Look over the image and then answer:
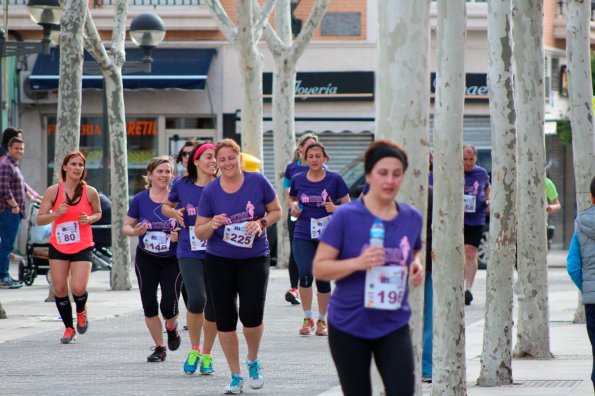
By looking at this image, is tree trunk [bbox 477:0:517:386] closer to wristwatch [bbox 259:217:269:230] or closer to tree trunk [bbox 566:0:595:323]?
wristwatch [bbox 259:217:269:230]

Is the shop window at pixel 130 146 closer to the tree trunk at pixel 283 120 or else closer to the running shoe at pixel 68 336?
the tree trunk at pixel 283 120

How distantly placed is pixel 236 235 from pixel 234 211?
18 centimetres

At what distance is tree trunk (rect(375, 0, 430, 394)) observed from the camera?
8016mm

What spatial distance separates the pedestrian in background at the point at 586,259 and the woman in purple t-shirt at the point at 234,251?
2.40 metres

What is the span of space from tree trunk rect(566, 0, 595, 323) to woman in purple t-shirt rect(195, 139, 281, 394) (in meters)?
5.43

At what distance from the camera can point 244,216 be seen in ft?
35.3

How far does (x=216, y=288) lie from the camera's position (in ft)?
35.3

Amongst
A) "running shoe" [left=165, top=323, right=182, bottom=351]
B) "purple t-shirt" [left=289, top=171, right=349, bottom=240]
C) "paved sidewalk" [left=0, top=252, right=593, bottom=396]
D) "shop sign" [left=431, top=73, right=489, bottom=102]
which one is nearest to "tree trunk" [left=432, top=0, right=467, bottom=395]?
"paved sidewalk" [left=0, top=252, right=593, bottom=396]

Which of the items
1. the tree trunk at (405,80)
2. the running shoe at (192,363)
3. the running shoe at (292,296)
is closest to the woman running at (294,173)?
the running shoe at (292,296)

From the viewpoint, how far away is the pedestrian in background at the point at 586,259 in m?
9.28

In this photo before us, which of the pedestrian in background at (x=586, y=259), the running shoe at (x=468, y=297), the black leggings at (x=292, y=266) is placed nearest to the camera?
the pedestrian in background at (x=586, y=259)

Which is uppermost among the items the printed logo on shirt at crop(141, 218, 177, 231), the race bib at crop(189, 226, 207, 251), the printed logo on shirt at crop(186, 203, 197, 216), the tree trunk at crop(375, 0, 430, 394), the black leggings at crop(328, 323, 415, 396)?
the tree trunk at crop(375, 0, 430, 394)

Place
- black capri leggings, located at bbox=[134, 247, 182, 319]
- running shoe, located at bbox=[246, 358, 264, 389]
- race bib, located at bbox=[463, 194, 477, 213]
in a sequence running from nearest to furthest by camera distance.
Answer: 1. running shoe, located at bbox=[246, 358, 264, 389]
2. black capri leggings, located at bbox=[134, 247, 182, 319]
3. race bib, located at bbox=[463, 194, 477, 213]

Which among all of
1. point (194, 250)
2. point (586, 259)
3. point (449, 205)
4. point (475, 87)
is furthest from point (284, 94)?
point (586, 259)
